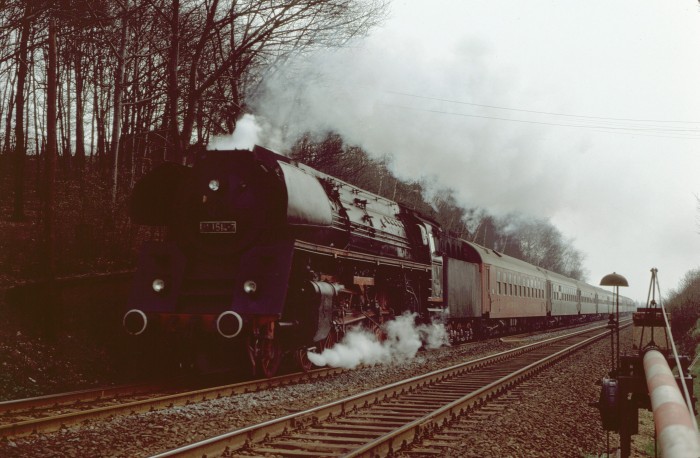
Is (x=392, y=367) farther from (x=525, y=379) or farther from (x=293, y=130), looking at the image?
(x=293, y=130)

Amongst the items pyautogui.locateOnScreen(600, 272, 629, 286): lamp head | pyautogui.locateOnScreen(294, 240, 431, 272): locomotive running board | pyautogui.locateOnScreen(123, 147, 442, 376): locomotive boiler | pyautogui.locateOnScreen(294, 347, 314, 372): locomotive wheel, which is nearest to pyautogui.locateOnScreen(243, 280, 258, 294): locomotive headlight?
pyautogui.locateOnScreen(123, 147, 442, 376): locomotive boiler

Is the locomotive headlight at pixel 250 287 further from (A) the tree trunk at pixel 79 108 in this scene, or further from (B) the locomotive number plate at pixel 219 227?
(A) the tree trunk at pixel 79 108

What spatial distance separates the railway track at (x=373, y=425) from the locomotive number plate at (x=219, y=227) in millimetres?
3343

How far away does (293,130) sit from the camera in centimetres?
1852

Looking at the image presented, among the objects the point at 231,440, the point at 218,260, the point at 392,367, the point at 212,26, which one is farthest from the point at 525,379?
the point at 212,26

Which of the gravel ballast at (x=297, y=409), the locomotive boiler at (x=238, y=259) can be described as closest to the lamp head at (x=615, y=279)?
the gravel ballast at (x=297, y=409)

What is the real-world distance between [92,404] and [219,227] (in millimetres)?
3279

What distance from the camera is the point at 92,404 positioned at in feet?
28.1

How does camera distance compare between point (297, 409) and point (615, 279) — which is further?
point (297, 409)

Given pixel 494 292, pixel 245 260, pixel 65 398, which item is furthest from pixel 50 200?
pixel 494 292

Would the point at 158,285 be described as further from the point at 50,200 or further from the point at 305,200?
the point at 50,200

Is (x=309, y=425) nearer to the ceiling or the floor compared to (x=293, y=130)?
nearer to the floor

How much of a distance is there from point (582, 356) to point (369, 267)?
816 centimetres

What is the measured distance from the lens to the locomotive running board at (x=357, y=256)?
418 inches
